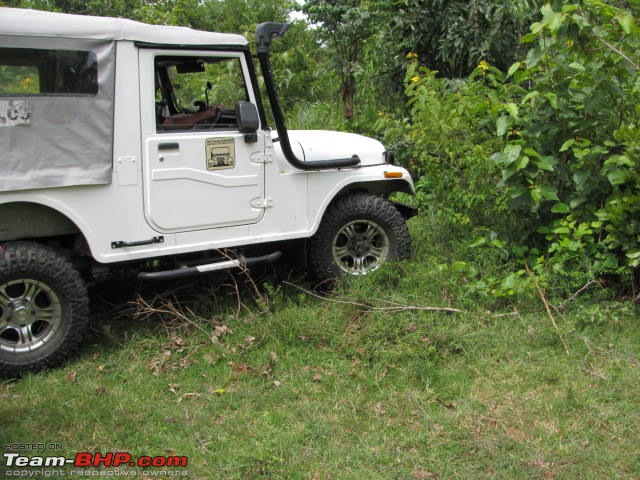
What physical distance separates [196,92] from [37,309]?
7.09ft

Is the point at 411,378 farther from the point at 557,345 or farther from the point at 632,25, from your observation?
the point at 632,25

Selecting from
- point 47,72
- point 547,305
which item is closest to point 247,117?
point 47,72

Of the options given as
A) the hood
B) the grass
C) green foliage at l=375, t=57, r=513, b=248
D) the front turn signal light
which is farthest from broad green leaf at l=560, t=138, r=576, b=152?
the hood

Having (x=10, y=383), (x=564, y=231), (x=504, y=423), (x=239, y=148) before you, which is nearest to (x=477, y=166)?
(x=564, y=231)

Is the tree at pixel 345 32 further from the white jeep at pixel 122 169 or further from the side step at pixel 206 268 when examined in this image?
the side step at pixel 206 268

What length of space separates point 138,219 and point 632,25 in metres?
3.38

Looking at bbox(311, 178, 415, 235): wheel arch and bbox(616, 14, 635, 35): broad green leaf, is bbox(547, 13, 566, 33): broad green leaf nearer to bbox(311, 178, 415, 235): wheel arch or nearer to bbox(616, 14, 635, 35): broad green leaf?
bbox(616, 14, 635, 35): broad green leaf

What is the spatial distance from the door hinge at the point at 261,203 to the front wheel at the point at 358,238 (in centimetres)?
58

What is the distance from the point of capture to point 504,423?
351cm

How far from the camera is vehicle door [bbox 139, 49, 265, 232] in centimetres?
428

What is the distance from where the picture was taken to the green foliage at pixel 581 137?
14.2 feet

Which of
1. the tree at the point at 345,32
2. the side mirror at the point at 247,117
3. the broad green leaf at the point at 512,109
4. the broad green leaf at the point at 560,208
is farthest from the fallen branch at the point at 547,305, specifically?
the tree at the point at 345,32

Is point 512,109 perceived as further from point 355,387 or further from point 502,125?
point 355,387

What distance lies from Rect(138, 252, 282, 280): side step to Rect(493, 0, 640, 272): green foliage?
6.15 ft
